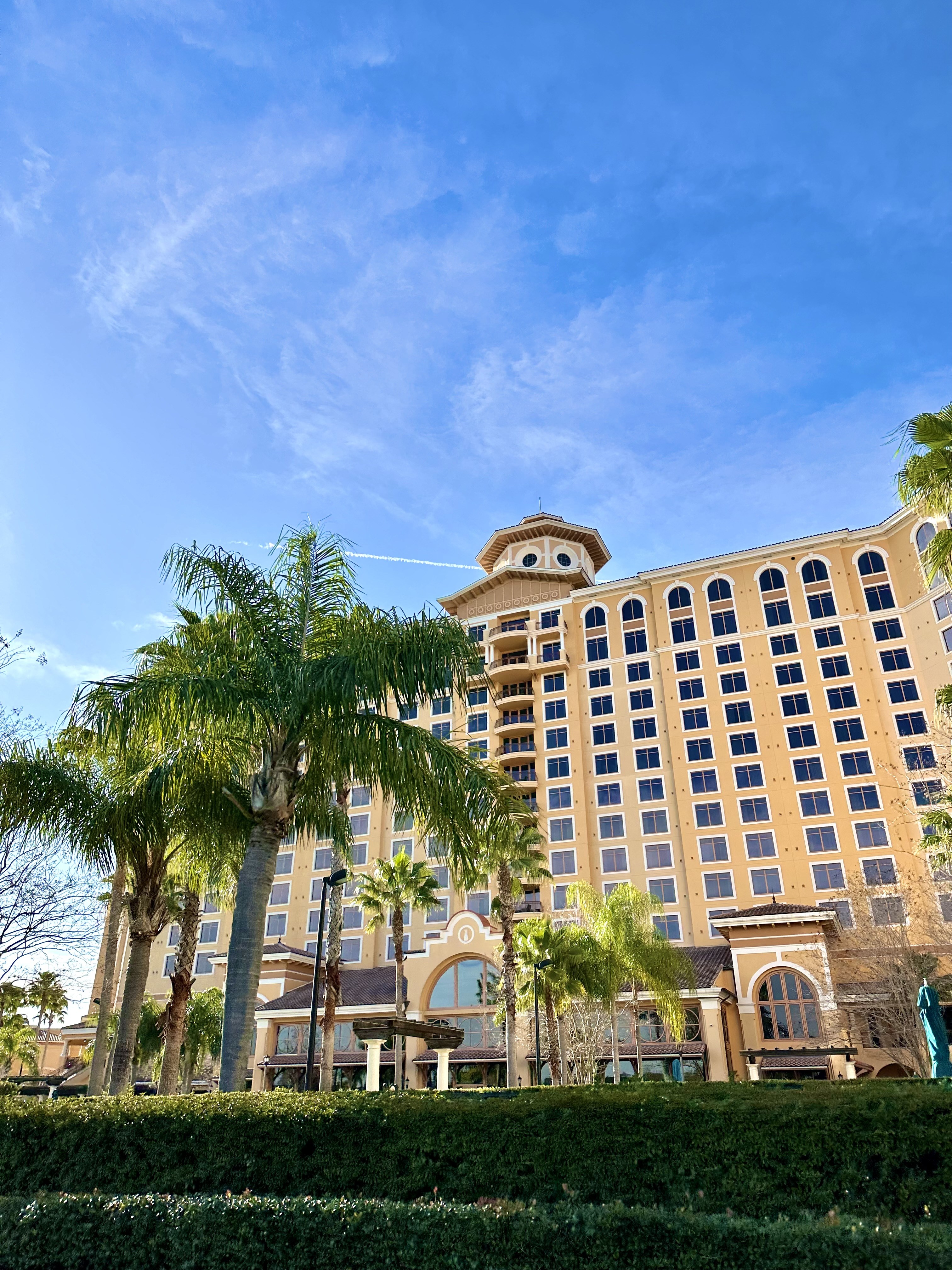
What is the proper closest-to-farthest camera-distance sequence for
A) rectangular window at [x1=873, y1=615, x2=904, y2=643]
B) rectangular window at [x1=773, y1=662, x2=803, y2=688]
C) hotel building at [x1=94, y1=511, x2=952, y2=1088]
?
hotel building at [x1=94, y1=511, x2=952, y2=1088] < rectangular window at [x1=873, y1=615, x2=904, y2=643] < rectangular window at [x1=773, y1=662, x2=803, y2=688]


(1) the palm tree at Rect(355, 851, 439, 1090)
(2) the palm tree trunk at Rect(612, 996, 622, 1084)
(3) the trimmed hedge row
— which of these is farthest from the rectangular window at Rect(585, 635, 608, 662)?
(3) the trimmed hedge row

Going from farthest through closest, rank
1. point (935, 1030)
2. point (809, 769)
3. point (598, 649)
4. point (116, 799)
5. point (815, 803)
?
point (598, 649)
point (809, 769)
point (815, 803)
point (935, 1030)
point (116, 799)

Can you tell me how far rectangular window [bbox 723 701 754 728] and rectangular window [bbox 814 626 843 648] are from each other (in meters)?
6.41

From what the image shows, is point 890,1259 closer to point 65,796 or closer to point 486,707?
point 65,796

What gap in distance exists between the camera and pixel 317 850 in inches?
2694

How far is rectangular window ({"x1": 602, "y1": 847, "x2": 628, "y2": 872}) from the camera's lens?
59719 millimetres

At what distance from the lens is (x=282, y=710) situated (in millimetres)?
14359

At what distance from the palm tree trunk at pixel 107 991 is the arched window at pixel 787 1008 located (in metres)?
33.0

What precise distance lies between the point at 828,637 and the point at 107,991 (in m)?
51.0

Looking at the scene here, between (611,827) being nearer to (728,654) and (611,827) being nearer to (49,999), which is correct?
(728,654)

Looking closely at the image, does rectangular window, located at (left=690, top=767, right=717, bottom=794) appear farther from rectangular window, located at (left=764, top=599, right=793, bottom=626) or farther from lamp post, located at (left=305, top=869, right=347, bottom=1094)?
lamp post, located at (left=305, top=869, right=347, bottom=1094)

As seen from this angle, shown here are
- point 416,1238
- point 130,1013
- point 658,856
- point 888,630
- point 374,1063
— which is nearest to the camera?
point 416,1238

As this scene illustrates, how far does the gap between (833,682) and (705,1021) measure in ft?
83.5

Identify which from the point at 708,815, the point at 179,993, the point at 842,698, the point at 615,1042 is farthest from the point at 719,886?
the point at 179,993
